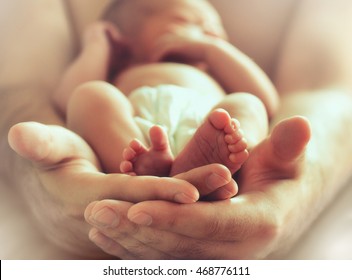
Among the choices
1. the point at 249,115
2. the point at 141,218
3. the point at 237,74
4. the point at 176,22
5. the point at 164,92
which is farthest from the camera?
the point at 176,22

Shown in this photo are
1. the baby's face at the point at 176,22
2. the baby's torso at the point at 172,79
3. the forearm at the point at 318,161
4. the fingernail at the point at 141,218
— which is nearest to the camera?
the fingernail at the point at 141,218

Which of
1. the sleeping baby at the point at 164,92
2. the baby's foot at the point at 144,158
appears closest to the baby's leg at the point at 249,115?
the sleeping baby at the point at 164,92

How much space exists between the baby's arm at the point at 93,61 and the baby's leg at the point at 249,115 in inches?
12.3

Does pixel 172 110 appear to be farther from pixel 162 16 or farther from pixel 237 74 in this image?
pixel 162 16

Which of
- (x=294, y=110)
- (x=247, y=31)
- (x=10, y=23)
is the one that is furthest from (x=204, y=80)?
(x=10, y=23)

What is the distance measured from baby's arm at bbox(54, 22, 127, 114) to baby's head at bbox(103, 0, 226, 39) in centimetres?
3

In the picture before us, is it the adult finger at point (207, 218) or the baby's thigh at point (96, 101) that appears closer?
the adult finger at point (207, 218)

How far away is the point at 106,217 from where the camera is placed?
425mm

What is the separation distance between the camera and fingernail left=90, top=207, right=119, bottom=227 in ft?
1.40

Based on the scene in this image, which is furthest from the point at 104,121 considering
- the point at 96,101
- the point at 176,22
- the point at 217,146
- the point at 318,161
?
the point at 176,22

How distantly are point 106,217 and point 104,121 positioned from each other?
200 mm

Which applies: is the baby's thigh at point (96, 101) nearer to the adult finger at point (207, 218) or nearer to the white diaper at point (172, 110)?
the white diaper at point (172, 110)

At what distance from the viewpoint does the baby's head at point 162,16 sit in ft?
3.08

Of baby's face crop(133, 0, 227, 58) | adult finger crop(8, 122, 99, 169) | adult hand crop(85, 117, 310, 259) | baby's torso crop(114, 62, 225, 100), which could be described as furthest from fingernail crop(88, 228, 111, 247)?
baby's face crop(133, 0, 227, 58)
